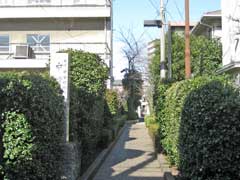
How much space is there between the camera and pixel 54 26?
38344mm

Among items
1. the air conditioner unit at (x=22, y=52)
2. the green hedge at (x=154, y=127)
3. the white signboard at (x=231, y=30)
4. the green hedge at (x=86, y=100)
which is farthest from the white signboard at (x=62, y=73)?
the air conditioner unit at (x=22, y=52)

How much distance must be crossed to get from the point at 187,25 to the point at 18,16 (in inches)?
824

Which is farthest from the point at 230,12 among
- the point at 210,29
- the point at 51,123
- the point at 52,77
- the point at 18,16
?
the point at 51,123

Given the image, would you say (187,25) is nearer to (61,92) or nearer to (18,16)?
(61,92)

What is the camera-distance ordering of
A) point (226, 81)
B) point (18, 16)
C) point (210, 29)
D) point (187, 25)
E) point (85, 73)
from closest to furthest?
1. point (226, 81)
2. point (85, 73)
3. point (187, 25)
4. point (18, 16)
5. point (210, 29)

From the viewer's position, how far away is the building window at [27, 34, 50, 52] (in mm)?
37597

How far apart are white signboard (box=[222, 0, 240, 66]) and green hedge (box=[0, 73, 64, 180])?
1929 centimetres

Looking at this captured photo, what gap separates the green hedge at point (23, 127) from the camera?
23.1 feet

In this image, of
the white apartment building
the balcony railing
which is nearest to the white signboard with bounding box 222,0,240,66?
the white apartment building

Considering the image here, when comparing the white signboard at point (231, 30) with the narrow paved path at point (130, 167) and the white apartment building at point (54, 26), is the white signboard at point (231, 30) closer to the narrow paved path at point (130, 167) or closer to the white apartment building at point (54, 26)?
the white apartment building at point (54, 26)

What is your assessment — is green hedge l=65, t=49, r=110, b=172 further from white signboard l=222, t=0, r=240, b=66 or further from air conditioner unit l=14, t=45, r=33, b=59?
air conditioner unit l=14, t=45, r=33, b=59

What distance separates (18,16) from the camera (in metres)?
37.5

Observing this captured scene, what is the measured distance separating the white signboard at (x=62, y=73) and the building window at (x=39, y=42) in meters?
27.7

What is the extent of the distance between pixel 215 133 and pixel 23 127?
277 centimetres
